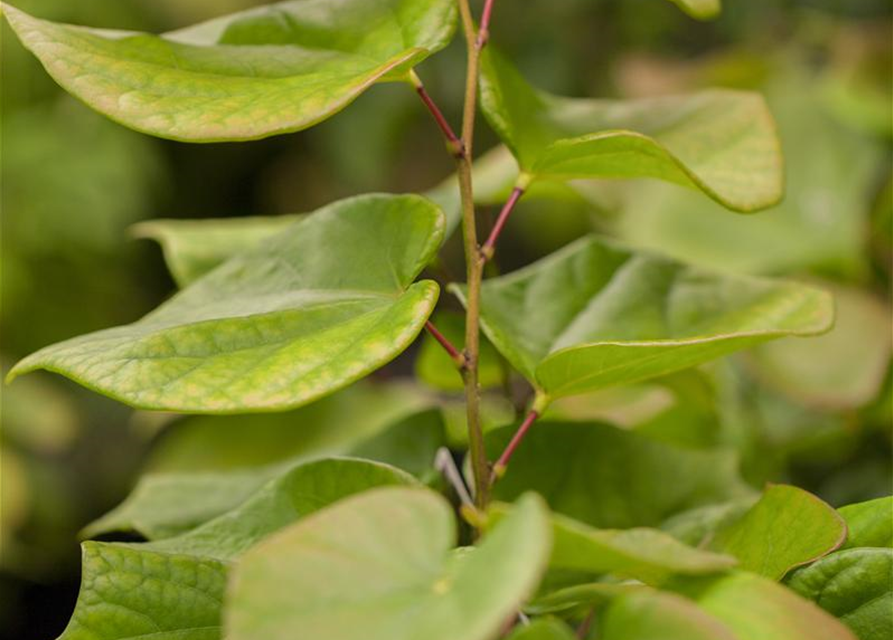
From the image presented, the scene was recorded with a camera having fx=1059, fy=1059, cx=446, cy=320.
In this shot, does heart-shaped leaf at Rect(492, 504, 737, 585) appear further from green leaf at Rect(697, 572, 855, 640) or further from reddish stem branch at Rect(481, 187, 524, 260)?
reddish stem branch at Rect(481, 187, 524, 260)

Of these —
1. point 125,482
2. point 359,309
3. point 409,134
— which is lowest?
point 125,482

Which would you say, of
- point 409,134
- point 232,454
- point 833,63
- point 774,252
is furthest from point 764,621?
point 409,134

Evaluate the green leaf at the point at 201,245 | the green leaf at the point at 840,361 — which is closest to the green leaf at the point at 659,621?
the green leaf at the point at 201,245

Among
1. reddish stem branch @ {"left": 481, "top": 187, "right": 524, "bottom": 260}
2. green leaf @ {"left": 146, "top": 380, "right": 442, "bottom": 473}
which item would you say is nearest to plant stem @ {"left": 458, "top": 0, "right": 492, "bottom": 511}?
reddish stem branch @ {"left": 481, "top": 187, "right": 524, "bottom": 260}

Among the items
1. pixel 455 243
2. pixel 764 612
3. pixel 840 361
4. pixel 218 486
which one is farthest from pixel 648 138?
pixel 455 243

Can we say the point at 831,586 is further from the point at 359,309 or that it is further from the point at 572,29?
the point at 572,29

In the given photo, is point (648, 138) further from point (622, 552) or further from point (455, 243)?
point (455, 243)
